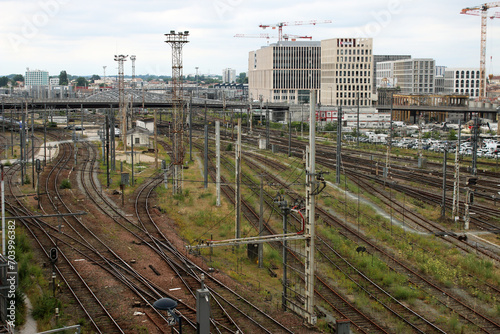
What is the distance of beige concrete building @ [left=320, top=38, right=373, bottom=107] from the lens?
304 ft

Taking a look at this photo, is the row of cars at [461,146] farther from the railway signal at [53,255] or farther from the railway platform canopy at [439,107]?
the railway signal at [53,255]

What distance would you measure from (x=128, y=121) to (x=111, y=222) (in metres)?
34.7

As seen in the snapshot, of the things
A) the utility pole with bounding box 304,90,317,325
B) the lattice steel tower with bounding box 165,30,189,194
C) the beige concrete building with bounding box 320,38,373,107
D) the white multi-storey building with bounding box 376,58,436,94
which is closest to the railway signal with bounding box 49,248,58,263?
the utility pole with bounding box 304,90,317,325

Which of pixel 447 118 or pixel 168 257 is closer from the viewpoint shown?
pixel 168 257

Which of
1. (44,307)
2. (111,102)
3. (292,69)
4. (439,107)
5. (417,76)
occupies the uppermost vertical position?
(417,76)

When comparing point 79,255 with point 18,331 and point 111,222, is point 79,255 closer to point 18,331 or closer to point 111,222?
point 111,222

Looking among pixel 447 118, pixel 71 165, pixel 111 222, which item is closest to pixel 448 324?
pixel 111 222

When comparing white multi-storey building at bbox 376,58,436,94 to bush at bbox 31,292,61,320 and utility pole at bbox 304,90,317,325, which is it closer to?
utility pole at bbox 304,90,317,325

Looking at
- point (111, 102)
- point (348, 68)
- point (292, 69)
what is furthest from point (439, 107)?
point (111, 102)

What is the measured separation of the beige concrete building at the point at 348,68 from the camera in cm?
9269

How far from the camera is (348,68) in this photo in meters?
93.8

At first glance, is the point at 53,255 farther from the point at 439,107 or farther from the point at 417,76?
the point at 417,76

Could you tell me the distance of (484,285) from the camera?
16.3 m

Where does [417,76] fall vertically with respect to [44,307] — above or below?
above
